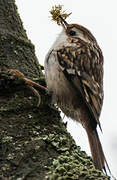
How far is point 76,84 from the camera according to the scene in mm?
2199

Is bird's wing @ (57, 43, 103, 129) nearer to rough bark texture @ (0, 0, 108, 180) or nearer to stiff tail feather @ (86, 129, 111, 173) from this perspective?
stiff tail feather @ (86, 129, 111, 173)

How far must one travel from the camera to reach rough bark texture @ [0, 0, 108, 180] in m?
1.25

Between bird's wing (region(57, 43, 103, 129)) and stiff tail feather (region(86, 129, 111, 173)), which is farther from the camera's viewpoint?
bird's wing (region(57, 43, 103, 129))

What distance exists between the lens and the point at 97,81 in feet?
7.88

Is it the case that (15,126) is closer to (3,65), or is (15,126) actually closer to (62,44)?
(3,65)

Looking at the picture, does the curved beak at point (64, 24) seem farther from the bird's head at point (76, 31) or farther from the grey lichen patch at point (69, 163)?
the grey lichen patch at point (69, 163)

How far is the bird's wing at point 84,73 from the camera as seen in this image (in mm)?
2182

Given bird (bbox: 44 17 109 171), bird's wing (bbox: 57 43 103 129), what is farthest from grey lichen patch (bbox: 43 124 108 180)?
bird's wing (bbox: 57 43 103 129)

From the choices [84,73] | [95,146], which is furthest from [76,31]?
[95,146]

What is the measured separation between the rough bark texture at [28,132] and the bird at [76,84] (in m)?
0.11

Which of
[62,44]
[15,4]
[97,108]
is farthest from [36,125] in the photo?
[15,4]

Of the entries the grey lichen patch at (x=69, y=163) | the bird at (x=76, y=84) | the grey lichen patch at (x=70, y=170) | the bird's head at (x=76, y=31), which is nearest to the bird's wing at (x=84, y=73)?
the bird at (x=76, y=84)

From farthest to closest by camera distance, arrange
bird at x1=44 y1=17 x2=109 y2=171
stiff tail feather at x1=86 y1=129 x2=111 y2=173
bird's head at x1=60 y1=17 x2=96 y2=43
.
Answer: bird's head at x1=60 y1=17 x2=96 y2=43, bird at x1=44 y1=17 x2=109 y2=171, stiff tail feather at x1=86 y1=129 x2=111 y2=173

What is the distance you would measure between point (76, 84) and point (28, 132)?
0.77 metres
